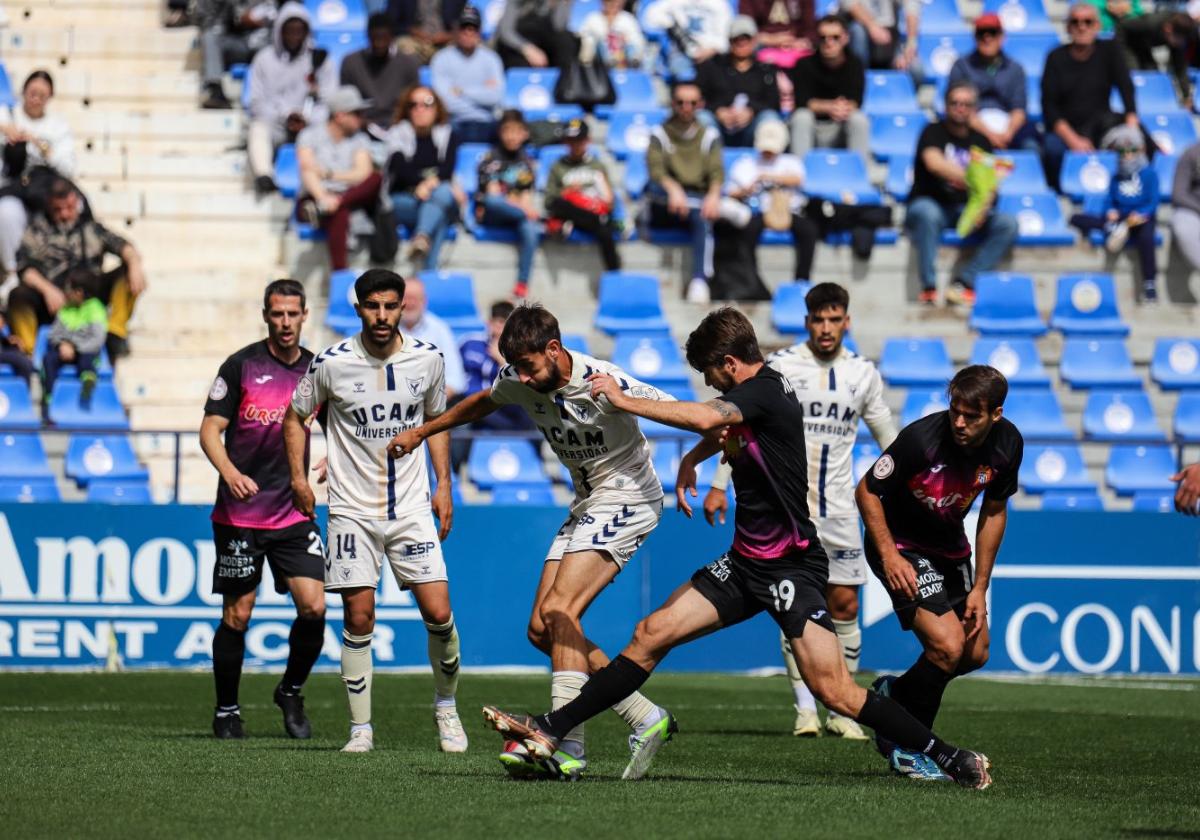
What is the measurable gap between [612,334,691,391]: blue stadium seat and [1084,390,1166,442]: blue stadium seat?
3.90m

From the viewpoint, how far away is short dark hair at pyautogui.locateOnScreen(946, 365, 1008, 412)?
7945 millimetres

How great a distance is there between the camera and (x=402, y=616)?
48.4 feet

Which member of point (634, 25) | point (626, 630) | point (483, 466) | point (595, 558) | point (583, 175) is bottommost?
point (626, 630)

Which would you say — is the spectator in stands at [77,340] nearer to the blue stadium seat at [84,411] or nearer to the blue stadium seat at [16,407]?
the blue stadium seat at [84,411]

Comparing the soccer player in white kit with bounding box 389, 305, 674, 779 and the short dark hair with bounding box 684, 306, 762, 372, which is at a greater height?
the short dark hair with bounding box 684, 306, 762, 372

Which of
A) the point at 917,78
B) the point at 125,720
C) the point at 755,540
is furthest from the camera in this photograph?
the point at 917,78

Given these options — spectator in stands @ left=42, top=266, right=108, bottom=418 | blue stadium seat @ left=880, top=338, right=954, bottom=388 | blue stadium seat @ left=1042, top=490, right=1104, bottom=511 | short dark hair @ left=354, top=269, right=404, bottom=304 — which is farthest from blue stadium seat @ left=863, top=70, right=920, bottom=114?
short dark hair @ left=354, top=269, right=404, bottom=304

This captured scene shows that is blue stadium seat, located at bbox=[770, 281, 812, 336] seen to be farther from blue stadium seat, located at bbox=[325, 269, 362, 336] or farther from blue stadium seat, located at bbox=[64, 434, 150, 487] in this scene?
blue stadium seat, located at bbox=[64, 434, 150, 487]

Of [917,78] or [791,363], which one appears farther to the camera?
[917,78]

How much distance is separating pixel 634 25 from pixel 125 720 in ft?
39.6

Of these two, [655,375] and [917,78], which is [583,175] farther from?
[917,78]

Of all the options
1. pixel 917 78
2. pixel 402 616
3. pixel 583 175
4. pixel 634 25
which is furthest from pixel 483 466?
pixel 917 78

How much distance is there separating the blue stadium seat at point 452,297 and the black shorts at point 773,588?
9690 mm

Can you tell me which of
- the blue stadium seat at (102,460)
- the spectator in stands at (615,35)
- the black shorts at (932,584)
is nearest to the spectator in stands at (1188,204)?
the spectator in stands at (615,35)
